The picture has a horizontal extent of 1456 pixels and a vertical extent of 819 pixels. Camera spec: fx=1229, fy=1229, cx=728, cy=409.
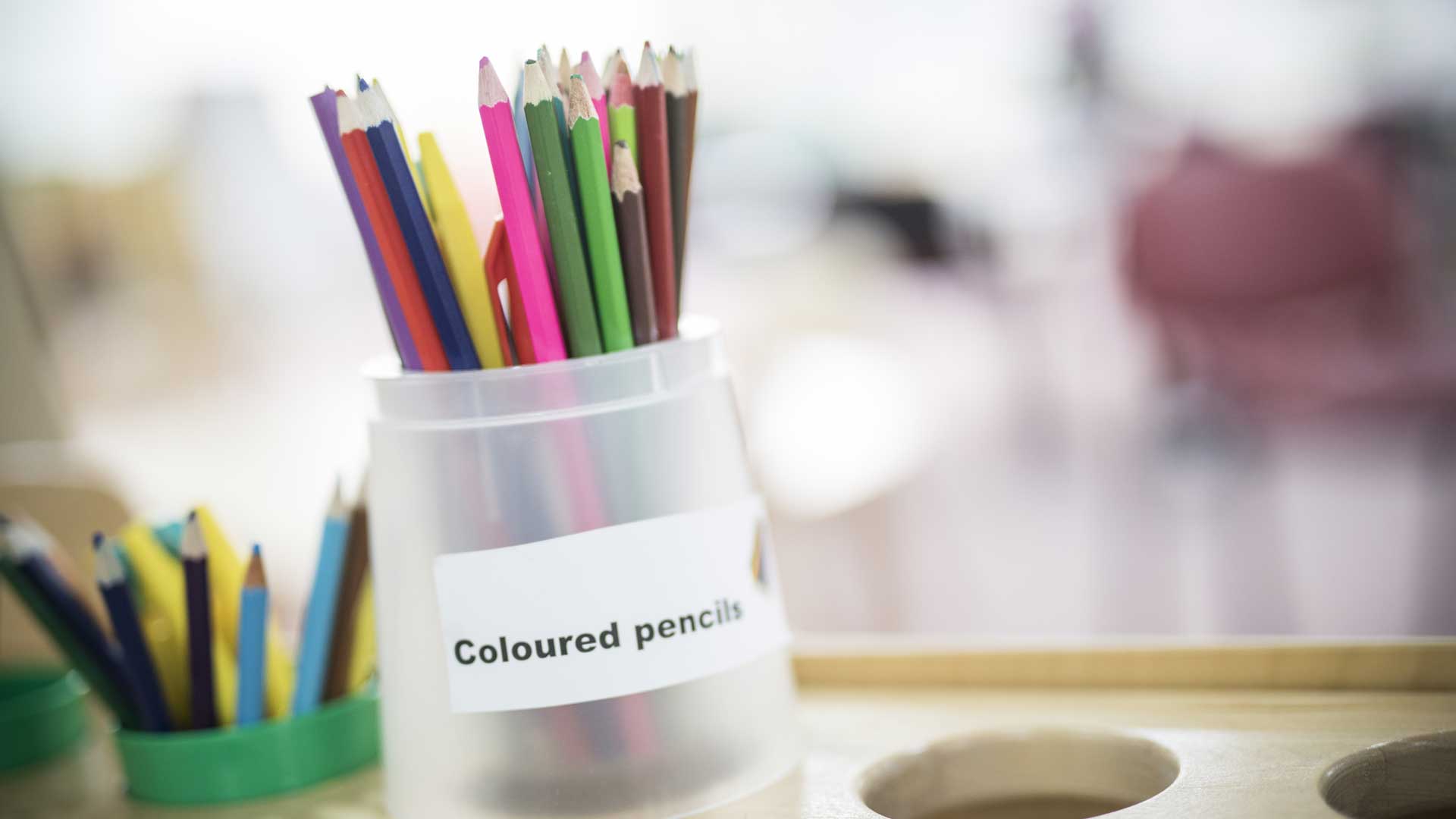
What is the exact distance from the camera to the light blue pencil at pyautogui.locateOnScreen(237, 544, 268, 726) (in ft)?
1.31

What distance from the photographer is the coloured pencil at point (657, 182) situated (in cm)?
35

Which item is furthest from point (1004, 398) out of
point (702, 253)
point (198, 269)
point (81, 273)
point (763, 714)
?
point (763, 714)

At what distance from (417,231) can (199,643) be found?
6.9 inches

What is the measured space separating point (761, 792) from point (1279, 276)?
117 centimetres

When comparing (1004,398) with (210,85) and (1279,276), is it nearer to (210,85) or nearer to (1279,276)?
(1279,276)

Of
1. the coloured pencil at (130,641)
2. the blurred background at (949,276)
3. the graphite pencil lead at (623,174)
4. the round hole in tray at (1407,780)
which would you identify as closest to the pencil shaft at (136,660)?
the coloured pencil at (130,641)

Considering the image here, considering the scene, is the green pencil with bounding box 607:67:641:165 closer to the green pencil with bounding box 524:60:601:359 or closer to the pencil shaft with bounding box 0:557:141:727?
the green pencil with bounding box 524:60:601:359

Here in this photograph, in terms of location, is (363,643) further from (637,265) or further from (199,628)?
(637,265)

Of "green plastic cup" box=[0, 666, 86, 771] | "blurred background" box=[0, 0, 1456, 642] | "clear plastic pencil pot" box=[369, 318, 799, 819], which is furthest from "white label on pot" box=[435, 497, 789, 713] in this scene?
"blurred background" box=[0, 0, 1456, 642]

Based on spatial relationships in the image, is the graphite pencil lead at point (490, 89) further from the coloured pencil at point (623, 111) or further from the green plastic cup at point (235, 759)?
the green plastic cup at point (235, 759)

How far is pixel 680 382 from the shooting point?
36 centimetres

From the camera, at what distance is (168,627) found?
17.4 inches

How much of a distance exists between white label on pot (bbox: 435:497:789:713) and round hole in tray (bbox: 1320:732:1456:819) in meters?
0.19

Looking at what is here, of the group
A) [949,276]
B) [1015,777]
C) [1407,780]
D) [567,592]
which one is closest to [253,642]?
[567,592]
